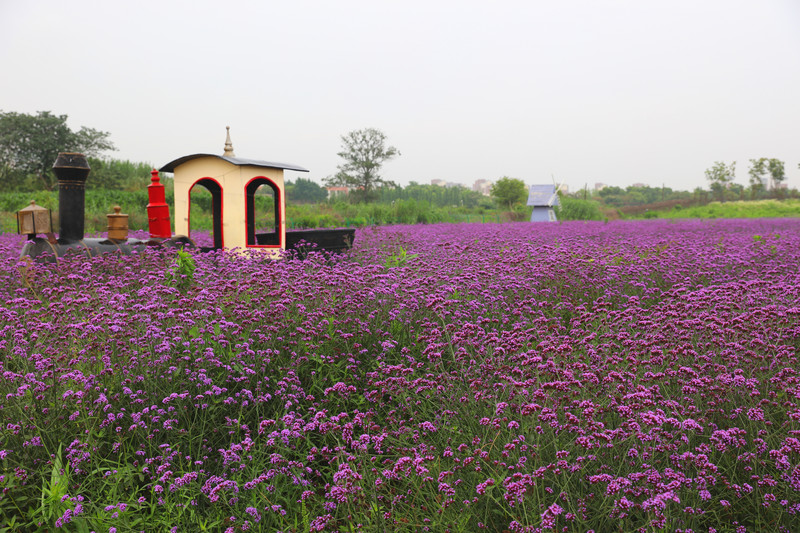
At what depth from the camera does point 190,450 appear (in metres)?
3.05

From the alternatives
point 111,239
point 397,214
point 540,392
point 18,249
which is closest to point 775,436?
point 540,392

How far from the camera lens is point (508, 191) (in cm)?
4800

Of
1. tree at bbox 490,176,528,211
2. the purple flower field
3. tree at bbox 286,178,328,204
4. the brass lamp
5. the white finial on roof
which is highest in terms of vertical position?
tree at bbox 286,178,328,204

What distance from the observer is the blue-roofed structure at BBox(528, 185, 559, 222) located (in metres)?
35.3

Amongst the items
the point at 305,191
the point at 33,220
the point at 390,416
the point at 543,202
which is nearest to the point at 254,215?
the point at 33,220

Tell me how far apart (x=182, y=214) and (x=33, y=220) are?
2434mm

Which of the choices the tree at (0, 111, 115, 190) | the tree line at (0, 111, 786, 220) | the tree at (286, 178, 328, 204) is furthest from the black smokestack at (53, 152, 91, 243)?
the tree at (286, 178, 328, 204)

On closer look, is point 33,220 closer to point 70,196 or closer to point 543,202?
point 70,196

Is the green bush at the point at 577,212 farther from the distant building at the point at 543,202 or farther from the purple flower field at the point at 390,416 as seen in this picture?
the purple flower field at the point at 390,416

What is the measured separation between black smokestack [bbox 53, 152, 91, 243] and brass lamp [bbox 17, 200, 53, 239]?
223mm

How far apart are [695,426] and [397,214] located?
24.5 m

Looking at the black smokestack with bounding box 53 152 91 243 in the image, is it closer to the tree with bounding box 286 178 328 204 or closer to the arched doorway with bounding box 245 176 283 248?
the arched doorway with bounding box 245 176 283 248

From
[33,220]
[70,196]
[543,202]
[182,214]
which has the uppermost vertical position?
[543,202]

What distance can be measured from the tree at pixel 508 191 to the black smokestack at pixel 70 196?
4285cm
